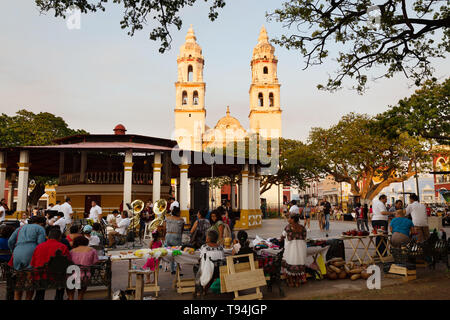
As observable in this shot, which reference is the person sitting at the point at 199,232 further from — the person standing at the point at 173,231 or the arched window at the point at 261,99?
the arched window at the point at 261,99

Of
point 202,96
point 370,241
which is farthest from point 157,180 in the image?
point 202,96

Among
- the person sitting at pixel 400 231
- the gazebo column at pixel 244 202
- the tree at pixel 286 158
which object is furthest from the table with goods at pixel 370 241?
the tree at pixel 286 158

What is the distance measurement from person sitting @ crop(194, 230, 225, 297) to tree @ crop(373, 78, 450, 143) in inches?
417

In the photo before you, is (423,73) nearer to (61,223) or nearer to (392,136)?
(392,136)

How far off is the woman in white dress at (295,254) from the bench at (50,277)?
133 inches

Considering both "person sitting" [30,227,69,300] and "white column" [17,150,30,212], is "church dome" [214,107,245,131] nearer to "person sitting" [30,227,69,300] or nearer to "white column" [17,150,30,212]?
"white column" [17,150,30,212]

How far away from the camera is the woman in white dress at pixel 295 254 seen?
6.65m

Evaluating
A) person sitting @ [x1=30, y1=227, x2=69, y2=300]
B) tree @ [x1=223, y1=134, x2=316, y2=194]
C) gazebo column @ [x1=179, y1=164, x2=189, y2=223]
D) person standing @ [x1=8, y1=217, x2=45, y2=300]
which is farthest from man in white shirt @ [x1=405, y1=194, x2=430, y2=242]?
tree @ [x1=223, y1=134, x2=316, y2=194]

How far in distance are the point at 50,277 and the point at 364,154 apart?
1124 inches

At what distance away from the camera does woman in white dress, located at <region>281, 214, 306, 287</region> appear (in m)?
6.65

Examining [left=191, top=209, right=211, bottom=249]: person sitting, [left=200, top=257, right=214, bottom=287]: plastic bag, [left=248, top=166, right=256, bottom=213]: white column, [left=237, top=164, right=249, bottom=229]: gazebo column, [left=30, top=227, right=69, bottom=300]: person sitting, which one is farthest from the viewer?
[left=248, top=166, right=256, bottom=213]: white column

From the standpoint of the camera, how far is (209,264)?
5.77 m
